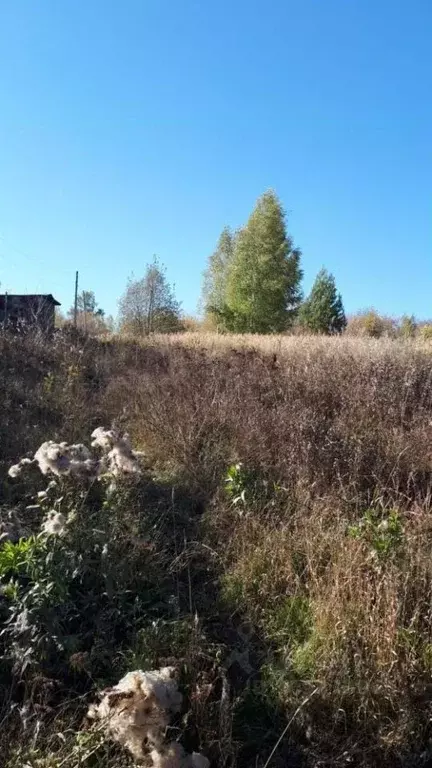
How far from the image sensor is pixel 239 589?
3.00m

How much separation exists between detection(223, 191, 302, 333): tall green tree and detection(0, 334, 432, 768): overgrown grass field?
866 inches

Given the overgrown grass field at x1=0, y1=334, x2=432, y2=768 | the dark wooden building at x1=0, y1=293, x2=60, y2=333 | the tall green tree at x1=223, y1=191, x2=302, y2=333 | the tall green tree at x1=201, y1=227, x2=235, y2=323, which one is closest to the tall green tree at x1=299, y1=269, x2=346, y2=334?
the tall green tree at x1=223, y1=191, x2=302, y2=333

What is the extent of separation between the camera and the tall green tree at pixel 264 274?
2677 centimetres

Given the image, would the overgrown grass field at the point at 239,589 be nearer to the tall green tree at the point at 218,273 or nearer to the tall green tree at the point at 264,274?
the tall green tree at the point at 264,274

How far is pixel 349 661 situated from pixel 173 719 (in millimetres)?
788

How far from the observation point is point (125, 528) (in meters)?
3.34

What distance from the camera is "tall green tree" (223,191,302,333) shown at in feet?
87.8

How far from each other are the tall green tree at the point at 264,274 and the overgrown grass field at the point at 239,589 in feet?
72.2

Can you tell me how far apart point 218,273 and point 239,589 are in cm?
3154

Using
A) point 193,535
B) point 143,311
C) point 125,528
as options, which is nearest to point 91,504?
point 125,528

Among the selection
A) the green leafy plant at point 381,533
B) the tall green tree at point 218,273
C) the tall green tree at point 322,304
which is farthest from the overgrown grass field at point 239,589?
the tall green tree at point 218,273

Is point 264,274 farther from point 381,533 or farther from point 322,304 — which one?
point 381,533

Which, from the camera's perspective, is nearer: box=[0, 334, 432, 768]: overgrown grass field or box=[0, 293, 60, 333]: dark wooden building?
box=[0, 334, 432, 768]: overgrown grass field

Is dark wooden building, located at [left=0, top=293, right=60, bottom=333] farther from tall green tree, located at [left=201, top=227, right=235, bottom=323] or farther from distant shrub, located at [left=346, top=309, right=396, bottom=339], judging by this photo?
tall green tree, located at [left=201, top=227, right=235, bottom=323]
